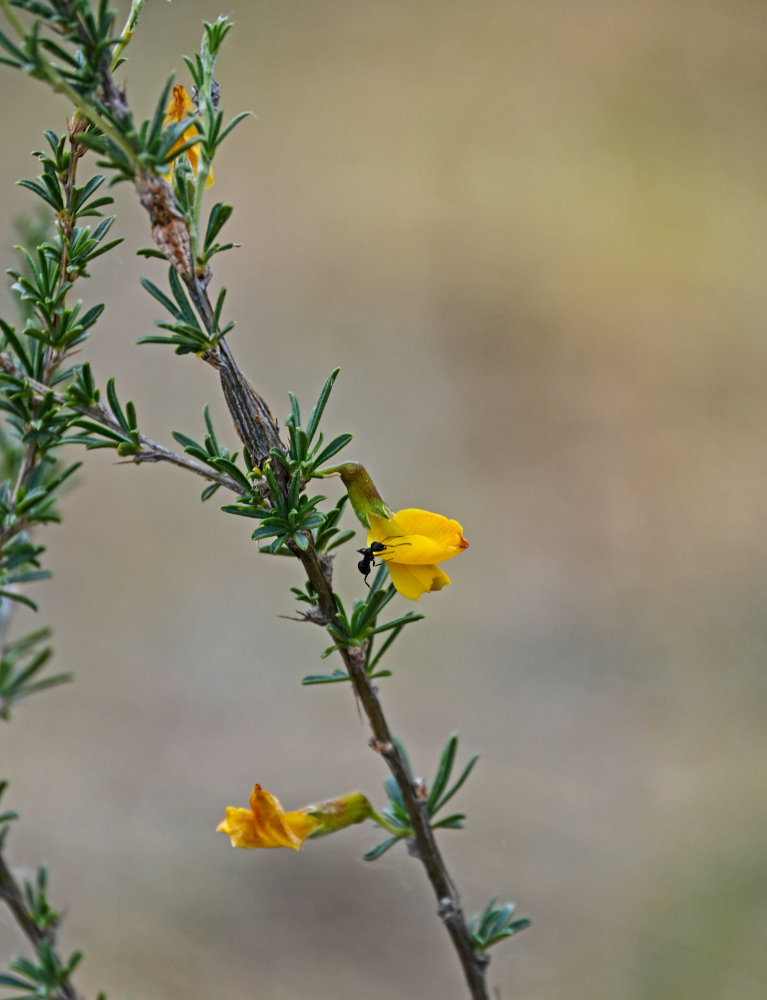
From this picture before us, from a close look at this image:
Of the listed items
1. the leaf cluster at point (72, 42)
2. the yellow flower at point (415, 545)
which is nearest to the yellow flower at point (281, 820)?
the yellow flower at point (415, 545)

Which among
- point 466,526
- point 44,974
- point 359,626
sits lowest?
point 44,974

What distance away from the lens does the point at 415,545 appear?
327mm

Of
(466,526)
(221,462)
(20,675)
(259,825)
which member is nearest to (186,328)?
(221,462)

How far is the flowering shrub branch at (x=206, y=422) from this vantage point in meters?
0.28

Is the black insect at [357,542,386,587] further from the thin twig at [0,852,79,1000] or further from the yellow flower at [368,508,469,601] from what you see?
the thin twig at [0,852,79,1000]

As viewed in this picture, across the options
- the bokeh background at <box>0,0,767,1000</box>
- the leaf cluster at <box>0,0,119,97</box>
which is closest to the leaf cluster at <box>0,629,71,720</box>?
the leaf cluster at <box>0,0,119,97</box>

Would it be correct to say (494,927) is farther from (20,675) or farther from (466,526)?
(466,526)

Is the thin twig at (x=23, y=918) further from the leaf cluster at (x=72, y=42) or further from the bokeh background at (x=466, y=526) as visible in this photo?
the bokeh background at (x=466, y=526)

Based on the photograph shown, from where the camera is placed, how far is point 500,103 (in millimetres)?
1956

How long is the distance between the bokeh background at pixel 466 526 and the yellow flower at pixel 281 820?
A: 863mm

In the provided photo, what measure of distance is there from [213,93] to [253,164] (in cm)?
173

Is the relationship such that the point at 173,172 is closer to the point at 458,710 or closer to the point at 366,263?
the point at 458,710

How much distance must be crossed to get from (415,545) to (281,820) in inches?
5.0

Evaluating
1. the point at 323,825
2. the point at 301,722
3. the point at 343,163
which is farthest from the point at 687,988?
the point at 343,163
